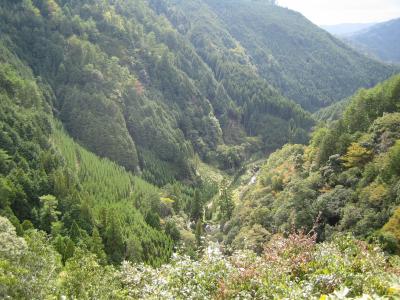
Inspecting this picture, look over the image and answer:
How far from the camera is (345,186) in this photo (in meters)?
83.2

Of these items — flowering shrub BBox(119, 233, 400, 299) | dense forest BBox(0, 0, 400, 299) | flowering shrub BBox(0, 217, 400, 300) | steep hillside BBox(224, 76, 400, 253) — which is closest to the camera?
flowering shrub BBox(119, 233, 400, 299)

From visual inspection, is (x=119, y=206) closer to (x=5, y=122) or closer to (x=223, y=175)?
(x=5, y=122)

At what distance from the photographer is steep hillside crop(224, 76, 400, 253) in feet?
225

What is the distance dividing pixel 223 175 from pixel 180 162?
27.4 m

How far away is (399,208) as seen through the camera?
61875 mm

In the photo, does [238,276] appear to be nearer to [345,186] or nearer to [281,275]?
[281,275]

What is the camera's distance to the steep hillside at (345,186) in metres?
68.5

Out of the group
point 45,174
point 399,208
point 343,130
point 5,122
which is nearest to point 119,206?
point 45,174

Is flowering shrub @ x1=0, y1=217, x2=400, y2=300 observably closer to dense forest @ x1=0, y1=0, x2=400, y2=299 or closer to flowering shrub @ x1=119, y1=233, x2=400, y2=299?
flowering shrub @ x1=119, y1=233, x2=400, y2=299

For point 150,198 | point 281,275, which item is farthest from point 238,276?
point 150,198

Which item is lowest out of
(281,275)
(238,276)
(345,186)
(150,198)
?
(150,198)

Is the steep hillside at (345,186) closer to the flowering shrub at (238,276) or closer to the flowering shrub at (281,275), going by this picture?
the flowering shrub at (238,276)

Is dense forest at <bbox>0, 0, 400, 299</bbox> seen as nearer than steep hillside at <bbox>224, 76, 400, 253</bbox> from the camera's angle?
Yes

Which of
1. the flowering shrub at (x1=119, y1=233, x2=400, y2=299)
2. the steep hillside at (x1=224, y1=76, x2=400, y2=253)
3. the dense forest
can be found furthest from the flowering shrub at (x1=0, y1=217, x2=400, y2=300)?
the steep hillside at (x1=224, y1=76, x2=400, y2=253)
